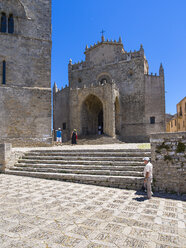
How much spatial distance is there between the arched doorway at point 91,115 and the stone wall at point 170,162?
53.2 feet

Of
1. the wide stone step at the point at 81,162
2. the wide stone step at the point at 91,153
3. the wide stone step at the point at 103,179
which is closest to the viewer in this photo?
the wide stone step at the point at 103,179

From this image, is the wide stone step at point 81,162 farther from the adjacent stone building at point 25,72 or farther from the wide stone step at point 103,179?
the adjacent stone building at point 25,72

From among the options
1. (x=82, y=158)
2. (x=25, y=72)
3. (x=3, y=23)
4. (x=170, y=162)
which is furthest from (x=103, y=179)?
(x=3, y=23)

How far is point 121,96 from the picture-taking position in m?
25.0

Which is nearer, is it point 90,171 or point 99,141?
point 90,171

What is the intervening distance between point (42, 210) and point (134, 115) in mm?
21341

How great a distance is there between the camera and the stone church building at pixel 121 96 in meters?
22.1

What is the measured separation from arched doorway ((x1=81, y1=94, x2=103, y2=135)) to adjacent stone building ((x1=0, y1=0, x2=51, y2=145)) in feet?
22.6

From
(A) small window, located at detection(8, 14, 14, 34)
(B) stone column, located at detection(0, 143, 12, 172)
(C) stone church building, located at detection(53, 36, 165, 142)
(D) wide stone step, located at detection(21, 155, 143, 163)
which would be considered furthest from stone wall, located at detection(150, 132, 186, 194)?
(A) small window, located at detection(8, 14, 14, 34)

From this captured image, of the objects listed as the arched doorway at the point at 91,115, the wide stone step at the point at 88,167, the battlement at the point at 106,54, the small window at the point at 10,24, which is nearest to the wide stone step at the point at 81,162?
the wide stone step at the point at 88,167

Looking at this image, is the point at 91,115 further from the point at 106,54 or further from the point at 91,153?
the point at 91,153

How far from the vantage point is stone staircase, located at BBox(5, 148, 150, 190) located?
6863mm

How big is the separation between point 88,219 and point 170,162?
11.3 feet

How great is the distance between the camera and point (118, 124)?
23156 mm
